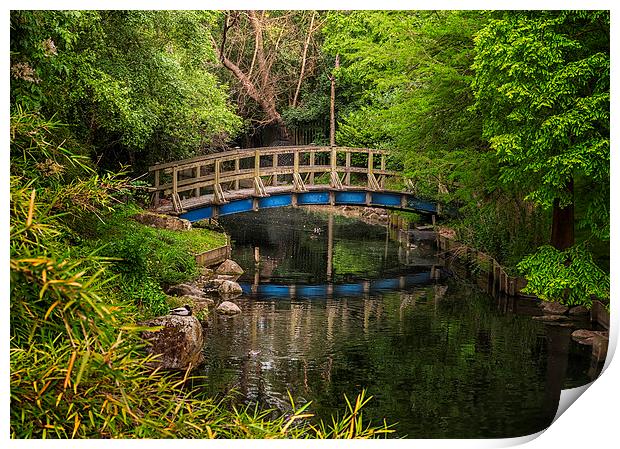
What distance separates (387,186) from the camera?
10.9 m

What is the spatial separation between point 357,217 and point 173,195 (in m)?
4.76

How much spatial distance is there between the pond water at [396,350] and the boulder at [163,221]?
31.2 inches

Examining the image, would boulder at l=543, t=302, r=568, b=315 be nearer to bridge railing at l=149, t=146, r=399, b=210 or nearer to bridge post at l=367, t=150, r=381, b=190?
bridge railing at l=149, t=146, r=399, b=210

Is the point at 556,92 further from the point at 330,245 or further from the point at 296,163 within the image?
the point at 330,245

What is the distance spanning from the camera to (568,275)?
241 inches

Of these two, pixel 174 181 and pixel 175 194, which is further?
pixel 175 194

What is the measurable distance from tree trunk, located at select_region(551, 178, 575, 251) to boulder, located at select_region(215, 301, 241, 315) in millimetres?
2477

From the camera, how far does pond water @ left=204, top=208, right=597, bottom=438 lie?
502cm

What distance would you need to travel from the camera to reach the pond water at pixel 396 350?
502cm

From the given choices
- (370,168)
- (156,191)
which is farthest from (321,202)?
(156,191)

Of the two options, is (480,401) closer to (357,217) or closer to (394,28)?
(394,28)

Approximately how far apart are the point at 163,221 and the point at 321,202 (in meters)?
2.14

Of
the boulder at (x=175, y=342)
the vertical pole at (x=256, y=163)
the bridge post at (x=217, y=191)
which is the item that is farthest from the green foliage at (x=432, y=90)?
the boulder at (x=175, y=342)

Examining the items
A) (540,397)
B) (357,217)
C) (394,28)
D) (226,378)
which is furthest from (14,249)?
(357,217)
